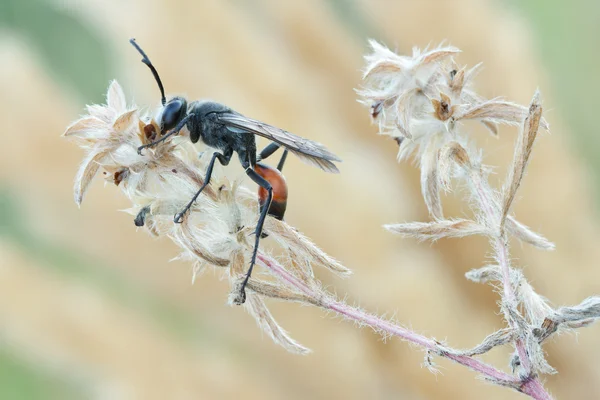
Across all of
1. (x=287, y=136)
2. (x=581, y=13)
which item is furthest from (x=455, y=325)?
(x=581, y=13)

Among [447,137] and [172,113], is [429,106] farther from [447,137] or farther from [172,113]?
[172,113]

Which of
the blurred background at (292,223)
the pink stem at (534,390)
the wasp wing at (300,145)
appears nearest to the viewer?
the pink stem at (534,390)

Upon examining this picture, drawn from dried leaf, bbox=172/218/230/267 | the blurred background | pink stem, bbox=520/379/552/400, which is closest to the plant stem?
pink stem, bbox=520/379/552/400

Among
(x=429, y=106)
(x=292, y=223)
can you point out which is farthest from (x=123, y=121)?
(x=292, y=223)

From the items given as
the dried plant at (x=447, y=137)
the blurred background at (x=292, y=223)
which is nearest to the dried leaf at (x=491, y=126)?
the dried plant at (x=447, y=137)

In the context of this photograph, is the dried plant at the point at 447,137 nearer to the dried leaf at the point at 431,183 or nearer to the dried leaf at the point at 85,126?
the dried leaf at the point at 431,183

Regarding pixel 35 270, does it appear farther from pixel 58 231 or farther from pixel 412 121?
pixel 412 121
